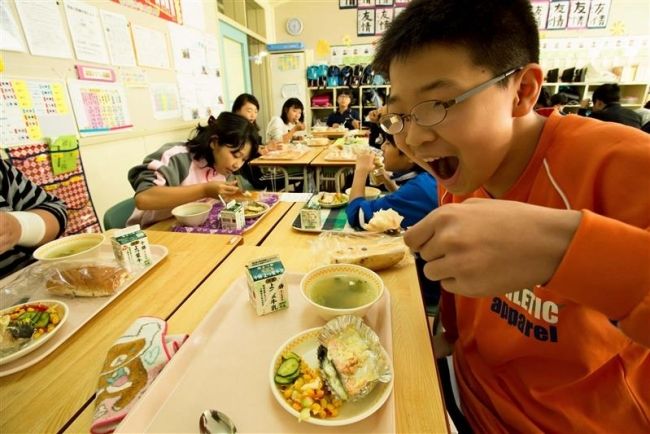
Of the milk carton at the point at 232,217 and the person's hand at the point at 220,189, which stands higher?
the person's hand at the point at 220,189

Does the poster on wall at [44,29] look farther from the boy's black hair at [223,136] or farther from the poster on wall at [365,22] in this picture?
Answer: the poster on wall at [365,22]

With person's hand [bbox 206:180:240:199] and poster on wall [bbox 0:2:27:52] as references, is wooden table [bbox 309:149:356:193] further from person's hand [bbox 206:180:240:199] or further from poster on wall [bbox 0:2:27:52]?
poster on wall [bbox 0:2:27:52]

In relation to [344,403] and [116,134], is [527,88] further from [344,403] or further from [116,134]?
[116,134]

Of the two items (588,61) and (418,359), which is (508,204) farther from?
(588,61)

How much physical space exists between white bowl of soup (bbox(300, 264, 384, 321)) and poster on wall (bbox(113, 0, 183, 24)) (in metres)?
2.88

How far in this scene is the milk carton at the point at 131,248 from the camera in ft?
3.30

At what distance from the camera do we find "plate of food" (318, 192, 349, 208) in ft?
5.49

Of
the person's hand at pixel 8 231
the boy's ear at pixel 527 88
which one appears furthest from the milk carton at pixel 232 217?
the boy's ear at pixel 527 88

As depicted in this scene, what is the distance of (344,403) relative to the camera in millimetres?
575

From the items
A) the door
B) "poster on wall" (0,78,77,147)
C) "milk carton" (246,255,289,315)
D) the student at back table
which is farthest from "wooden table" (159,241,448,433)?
the student at back table

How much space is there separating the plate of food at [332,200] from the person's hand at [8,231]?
1192mm

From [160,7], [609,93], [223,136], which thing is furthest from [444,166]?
[609,93]

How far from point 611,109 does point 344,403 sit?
16.7 ft

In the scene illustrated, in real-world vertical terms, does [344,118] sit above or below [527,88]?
below
